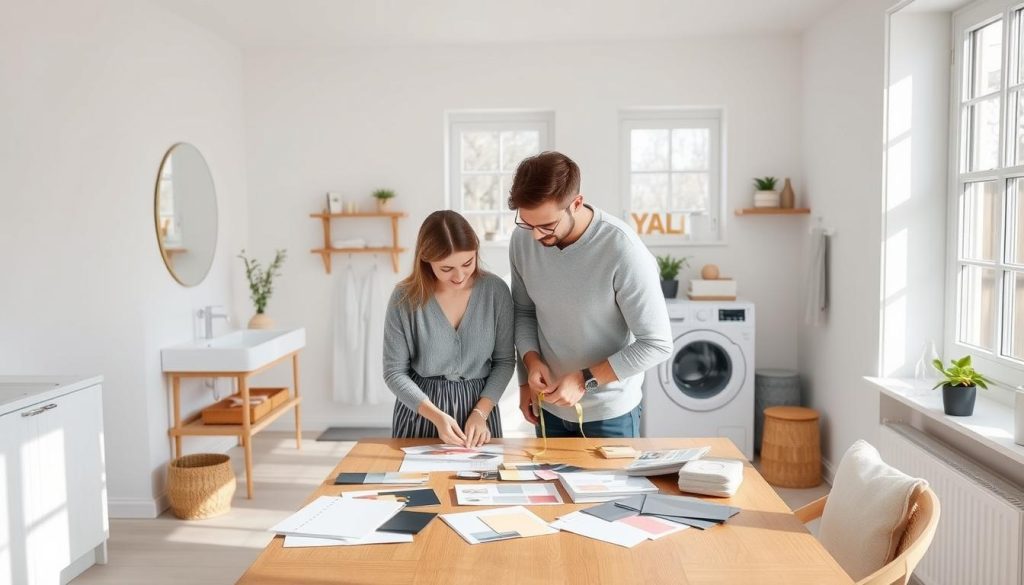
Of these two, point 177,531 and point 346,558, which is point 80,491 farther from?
point 346,558

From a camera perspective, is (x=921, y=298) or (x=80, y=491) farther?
(x=921, y=298)

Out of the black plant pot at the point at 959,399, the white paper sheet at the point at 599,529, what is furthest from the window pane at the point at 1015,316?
the white paper sheet at the point at 599,529

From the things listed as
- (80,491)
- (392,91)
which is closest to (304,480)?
(80,491)

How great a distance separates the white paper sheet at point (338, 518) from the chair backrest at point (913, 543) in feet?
3.11

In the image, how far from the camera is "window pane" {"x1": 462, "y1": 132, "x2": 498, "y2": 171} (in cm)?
573

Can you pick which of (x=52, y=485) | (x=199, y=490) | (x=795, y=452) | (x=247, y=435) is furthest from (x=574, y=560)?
(x=795, y=452)

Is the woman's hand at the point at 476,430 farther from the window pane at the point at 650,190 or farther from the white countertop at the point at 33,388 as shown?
the window pane at the point at 650,190

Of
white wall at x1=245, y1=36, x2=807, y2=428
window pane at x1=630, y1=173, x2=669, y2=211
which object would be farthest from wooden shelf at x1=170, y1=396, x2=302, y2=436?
window pane at x1=630, y1=173, x2=669, y2=211

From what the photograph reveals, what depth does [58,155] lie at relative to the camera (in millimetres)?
3666

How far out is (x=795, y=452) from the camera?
4.58 metres

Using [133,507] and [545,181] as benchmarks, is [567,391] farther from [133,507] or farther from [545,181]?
[133,507]

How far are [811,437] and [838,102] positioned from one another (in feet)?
5.99

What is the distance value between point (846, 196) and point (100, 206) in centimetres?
372

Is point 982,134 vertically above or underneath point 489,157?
underneath
